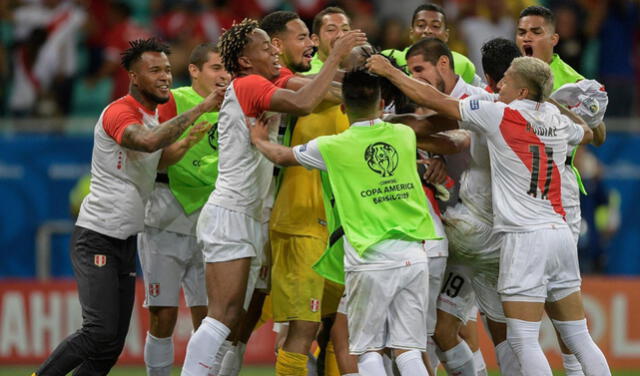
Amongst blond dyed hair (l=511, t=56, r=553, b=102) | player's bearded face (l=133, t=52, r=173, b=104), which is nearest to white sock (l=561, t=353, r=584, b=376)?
blond dyed hair (l=511, t=56, r=553, b=102)

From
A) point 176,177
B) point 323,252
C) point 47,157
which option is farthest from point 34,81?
point 323,252

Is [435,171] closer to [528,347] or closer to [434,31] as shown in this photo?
[528,347]

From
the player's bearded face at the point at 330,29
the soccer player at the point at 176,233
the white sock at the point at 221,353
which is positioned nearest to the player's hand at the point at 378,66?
the player's bearded face at the point at 330,29

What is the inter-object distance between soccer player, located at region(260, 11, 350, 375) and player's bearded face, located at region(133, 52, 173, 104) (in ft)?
3.02

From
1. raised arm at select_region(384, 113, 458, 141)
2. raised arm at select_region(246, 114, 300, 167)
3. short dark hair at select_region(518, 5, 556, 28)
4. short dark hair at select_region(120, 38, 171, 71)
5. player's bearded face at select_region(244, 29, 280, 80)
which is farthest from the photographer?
short dark hair at select_region(518, 5, 556, 28)

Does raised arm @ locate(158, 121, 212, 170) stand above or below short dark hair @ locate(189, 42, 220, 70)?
below

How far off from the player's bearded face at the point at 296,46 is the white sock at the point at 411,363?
8.79ft

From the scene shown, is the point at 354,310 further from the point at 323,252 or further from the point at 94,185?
the point at 94,185

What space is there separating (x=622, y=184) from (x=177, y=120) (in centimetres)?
861

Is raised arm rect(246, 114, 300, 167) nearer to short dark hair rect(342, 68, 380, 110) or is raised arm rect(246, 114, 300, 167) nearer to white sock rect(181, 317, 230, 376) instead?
short dark hair rect(342, 68, 380, 110)

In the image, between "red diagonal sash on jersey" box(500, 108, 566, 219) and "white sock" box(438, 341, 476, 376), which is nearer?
"red diagonal sash on jersey" box(500, 108, 566, 219)

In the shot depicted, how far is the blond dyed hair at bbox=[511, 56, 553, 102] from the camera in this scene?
8570mm

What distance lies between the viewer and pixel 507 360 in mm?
9539

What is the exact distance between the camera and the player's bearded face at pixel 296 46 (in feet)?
31.4
